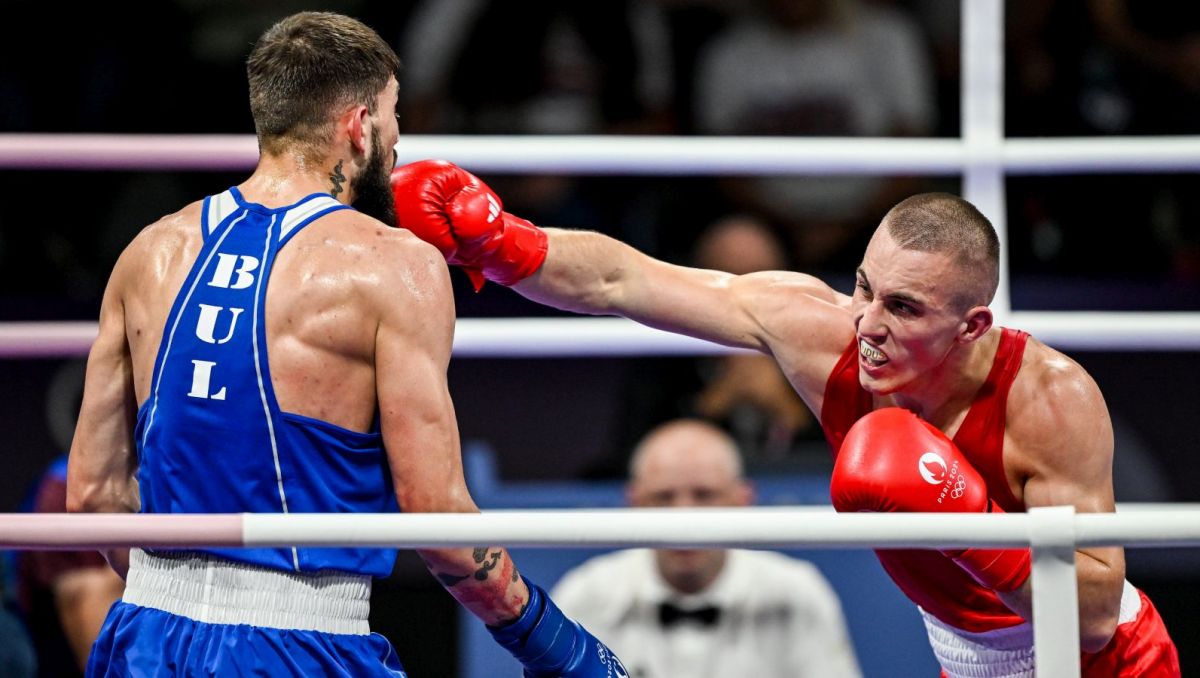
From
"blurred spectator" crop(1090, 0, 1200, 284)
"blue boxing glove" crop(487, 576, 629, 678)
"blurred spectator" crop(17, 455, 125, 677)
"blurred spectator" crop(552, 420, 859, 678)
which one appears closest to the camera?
"blue boxing glove" crop(487, 576, 629, 678)

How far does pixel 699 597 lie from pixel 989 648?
4.25 feet

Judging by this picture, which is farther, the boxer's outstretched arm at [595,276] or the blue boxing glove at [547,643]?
the boxer's outstretched arm at [595,276]

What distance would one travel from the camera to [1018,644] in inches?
98.1

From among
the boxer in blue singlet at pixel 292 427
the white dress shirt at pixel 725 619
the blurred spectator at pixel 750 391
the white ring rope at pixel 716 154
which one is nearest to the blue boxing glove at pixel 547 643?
the boxer in blue singlet at pixel 292 427

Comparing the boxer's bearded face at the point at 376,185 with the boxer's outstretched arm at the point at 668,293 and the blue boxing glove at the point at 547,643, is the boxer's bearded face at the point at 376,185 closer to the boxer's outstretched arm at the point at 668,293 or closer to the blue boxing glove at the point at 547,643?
the boxer's outstretched arm at the point at 668,293

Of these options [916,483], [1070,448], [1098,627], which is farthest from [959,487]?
[1098,627]

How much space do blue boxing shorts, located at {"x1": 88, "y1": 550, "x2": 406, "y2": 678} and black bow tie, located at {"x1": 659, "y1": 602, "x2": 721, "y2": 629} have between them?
163 cm

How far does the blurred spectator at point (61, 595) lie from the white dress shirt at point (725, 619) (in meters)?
1.11

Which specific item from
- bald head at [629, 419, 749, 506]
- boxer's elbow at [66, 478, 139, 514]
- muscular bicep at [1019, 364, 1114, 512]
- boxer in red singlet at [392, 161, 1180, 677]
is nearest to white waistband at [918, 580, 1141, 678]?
boxer in red singlet at [392, 161, 1180, 677]

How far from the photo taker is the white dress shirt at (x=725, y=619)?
3.61 meters

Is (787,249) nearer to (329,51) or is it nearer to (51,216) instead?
(51,216)

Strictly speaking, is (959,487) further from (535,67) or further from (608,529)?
(535,67)

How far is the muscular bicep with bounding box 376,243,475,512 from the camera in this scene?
2082 millimetres

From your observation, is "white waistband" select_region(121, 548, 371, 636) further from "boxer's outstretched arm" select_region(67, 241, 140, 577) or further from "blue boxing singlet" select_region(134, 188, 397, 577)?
"boxer's outstretched arm" select_region(67, 241, 140, 577)
